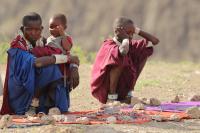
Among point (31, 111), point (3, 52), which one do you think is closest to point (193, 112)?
point (31, 111)

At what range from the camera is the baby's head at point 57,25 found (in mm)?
8535

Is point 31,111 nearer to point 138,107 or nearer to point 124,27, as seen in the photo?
point 138,107

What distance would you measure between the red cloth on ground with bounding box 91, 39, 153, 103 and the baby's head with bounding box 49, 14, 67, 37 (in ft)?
3.11

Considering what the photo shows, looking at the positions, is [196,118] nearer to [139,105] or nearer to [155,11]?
[139,105]

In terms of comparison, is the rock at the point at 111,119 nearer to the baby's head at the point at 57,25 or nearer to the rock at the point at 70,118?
the rock at the point at 70,118

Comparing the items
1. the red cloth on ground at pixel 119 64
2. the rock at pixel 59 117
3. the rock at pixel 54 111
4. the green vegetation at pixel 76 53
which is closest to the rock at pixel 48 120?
the rock at pixel 59 117

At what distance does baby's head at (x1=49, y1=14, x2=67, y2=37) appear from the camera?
8535mm

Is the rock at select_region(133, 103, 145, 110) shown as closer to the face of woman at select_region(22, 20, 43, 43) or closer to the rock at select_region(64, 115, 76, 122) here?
the rock at select_region(64, 115, 76, 122)

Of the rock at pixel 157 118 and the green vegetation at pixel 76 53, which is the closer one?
the rock at pixel 157 118

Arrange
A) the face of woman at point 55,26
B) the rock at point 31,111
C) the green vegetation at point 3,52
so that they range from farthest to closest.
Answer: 1. the green vegetation at point 3,52
2. the face of woman at point 55,26
3. the rock at point 31,111

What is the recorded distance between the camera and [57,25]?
8594 mm

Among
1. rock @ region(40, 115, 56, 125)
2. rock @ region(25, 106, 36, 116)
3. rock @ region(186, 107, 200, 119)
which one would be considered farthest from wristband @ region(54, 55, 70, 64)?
rock @ region(186, 107, 200, 119)

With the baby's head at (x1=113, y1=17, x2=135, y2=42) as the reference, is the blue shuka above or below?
below

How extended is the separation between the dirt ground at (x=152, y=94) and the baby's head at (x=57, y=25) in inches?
53.4
